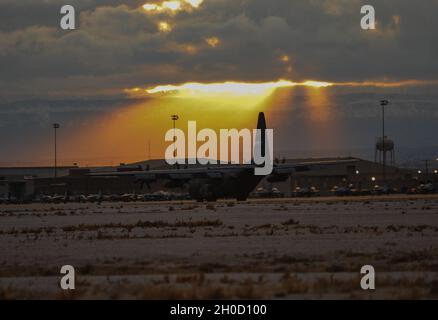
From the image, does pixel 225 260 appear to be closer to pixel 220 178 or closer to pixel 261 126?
pixel 220 178

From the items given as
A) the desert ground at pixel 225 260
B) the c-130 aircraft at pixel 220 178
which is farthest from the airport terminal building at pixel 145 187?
the desert ground at pixel 225 260

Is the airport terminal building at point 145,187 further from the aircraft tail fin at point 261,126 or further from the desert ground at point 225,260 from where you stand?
the desert ground at point 225,260

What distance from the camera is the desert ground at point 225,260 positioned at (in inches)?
845

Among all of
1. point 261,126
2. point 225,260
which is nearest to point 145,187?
point 261,126

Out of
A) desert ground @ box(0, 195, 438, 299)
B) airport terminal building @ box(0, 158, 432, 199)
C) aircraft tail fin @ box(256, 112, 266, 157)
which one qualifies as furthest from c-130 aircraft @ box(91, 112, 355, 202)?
airport terminal building @ box(0, 158, 432, 199)

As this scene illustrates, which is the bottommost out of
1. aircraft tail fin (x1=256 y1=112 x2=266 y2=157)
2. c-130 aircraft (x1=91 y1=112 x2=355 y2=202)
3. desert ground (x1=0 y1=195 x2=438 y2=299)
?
desert ground (x1=0 y1=195 x2=438 y2=299)

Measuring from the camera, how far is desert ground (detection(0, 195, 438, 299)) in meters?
21.5

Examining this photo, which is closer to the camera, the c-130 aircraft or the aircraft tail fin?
the c-130 aircraft

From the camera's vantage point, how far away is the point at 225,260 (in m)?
29.4

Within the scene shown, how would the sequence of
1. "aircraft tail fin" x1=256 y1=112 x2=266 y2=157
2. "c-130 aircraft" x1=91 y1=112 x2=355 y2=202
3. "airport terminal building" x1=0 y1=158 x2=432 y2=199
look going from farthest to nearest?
"airport terminal building" x1=0 y1=158 x2=432 y2=199, "aircraft tail fin" x1=256 y1=112 x2=266 y2=157, "c-130 aircraft" x1=91 y1=112 x2=355 y2=202

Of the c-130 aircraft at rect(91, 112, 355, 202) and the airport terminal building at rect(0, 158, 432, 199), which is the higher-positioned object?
the airport terminal building at rect(0, 158, 432, 199)

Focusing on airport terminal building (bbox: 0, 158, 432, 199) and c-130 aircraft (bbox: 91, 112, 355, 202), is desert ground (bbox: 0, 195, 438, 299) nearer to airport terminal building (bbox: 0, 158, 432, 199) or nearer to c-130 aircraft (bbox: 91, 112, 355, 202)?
c-130 aircraft (bbox: 91, 112, 355, 202)

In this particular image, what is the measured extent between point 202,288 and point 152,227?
27842mm
